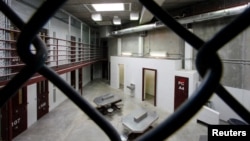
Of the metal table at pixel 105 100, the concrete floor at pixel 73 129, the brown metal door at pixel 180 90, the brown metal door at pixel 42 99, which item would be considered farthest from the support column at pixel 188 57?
the brown metal door at pixel 42 99

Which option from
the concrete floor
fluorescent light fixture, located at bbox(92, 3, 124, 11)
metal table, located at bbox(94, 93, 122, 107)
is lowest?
the concrete floor

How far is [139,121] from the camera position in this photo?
5074mm

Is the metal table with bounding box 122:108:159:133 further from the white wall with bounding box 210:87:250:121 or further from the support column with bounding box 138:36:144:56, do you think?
the support column with bounding box 138:36:144:56

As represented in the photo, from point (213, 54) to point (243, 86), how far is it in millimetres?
6163

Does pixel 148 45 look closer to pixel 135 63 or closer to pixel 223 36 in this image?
pixel 135 63

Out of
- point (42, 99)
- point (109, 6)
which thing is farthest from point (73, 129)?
point (109, 6)

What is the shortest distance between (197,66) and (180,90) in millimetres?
6364

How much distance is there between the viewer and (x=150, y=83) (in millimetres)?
9750

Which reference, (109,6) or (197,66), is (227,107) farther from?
(197,66)

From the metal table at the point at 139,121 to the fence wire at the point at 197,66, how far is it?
459 cm

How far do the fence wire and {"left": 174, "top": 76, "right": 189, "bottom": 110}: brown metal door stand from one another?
611cm

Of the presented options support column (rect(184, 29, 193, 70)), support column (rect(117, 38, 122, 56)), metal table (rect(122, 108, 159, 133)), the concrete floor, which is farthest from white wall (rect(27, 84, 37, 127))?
support column (rect(117, 38, 122, 56))

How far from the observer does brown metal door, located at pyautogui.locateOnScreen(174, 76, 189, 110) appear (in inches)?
241

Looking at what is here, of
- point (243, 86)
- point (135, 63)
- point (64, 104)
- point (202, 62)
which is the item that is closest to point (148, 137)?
point (202, 62)
